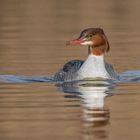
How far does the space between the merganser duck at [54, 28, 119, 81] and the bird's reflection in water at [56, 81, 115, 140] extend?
0.23m

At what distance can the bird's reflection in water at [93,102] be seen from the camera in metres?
11.1

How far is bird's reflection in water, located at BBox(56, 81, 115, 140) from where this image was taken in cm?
1106

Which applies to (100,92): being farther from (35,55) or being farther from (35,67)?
(35,55)

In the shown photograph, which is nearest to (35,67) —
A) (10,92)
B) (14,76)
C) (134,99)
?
(14,76)

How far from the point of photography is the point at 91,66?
15.7m

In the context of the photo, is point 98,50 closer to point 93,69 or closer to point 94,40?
point 94,40

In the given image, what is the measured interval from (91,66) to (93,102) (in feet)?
8.78

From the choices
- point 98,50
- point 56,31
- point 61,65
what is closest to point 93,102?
point 98,50

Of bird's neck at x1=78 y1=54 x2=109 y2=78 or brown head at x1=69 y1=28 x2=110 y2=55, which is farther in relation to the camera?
brown head at x1=69 y1=28 x2=110 y2=55

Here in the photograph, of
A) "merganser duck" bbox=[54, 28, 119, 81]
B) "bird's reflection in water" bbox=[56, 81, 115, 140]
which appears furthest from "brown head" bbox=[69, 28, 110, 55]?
"bird's reflection in water" bbox=[56, 81, 115, 140]

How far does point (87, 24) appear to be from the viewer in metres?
24.9

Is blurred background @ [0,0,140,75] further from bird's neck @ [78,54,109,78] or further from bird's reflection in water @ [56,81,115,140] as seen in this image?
bird's reflection in water @ [56,81,115,140]

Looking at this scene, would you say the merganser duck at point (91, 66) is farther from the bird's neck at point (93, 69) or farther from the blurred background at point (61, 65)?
the blurred background at point (61, 65)

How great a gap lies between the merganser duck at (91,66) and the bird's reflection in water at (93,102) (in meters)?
0.23
